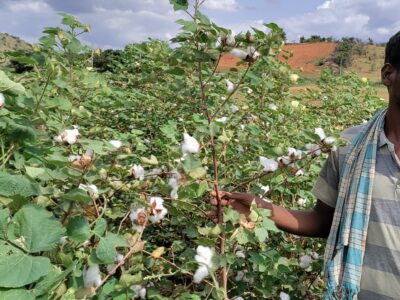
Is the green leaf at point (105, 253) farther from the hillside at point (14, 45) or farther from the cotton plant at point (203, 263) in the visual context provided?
the hillside at point (14, 45)

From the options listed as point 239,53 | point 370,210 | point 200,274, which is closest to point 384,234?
Result: point 370,210

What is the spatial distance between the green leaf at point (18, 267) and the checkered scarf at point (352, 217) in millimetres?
937

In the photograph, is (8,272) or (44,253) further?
(44,253)

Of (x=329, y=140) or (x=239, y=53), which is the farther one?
(x=329, y=140)

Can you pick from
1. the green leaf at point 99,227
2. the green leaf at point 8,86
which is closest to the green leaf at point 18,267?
the green leaf at point 99,227

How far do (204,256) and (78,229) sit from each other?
16.6 inches

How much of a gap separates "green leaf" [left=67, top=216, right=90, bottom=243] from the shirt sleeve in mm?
898

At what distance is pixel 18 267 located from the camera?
27.8 inches

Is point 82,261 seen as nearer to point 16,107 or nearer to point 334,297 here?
point 16,107

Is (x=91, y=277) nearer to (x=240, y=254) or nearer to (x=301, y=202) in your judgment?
(x=240, y=254)

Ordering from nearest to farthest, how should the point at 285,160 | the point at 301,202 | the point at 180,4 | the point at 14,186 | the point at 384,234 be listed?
the point at 14,186
the point at 180,4
the point at 384,234
the point at 285,160
the point at 301,202

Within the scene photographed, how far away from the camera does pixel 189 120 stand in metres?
2.83

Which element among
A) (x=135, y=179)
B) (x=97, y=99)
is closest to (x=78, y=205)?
(x=135, y=179)

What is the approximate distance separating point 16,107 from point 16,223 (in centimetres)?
43
